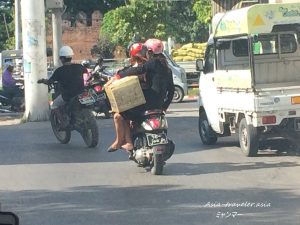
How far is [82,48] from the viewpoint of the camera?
6247 centimetres

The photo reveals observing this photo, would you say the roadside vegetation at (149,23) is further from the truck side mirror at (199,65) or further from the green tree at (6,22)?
the truck side mirror at (199,65)

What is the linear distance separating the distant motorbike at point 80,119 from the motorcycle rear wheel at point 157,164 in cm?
317

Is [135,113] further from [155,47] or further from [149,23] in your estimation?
[149,23]

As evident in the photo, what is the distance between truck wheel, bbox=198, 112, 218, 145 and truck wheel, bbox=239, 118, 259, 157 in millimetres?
1457

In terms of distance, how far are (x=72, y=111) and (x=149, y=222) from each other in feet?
21.1

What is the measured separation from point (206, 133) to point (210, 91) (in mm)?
837

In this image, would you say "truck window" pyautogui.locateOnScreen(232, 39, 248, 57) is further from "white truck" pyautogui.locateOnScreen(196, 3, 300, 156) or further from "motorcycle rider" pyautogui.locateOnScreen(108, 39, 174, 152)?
"motorcycle rider" pyautogui.locateOnScreen(108, 39, 174, 152)

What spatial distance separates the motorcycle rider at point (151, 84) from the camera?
962cm

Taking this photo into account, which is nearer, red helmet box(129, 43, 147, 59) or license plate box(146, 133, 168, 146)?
license plate box(146, 133, 168, 146)

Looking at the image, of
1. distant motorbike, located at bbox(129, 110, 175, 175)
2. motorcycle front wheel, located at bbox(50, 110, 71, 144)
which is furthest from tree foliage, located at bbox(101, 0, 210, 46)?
distant motorbike, located at bbox(129, 110, 175, 175)

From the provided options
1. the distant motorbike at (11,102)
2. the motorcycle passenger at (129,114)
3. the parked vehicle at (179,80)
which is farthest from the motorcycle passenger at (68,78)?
the parked vehicle at (179,80)

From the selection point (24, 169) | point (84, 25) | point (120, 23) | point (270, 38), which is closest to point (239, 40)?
point (270, 38)

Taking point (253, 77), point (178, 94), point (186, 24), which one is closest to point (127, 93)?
point (253, 77)

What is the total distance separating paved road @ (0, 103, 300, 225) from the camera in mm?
7129
